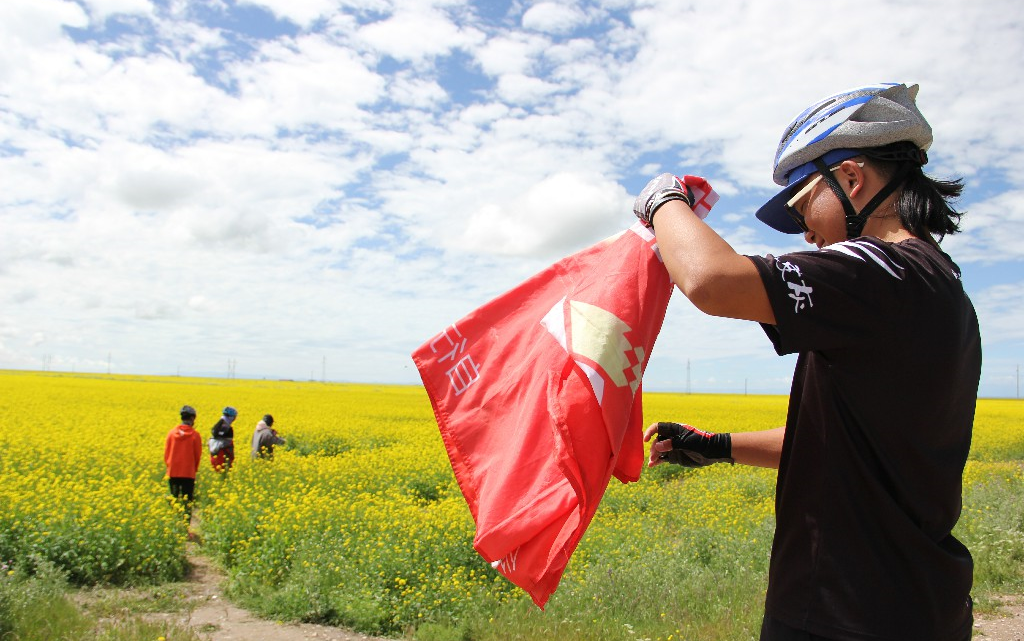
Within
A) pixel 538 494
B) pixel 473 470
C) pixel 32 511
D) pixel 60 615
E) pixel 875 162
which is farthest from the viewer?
pixel 32 511

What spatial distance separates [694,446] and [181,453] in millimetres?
9202

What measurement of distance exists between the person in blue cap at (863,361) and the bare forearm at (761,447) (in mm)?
401

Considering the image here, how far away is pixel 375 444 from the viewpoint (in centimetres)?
1736

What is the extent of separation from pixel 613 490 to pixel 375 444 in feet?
26.5

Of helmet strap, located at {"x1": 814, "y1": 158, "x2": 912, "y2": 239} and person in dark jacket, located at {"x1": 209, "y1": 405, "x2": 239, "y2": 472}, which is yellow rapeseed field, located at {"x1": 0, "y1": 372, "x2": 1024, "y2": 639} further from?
helmet strap, located at {"x1": 814, "y1": 158, "x2": 912, "y2": 239}

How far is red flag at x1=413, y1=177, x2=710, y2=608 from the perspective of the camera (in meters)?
1.74

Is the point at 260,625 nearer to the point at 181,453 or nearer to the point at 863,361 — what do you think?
the point at 181,453

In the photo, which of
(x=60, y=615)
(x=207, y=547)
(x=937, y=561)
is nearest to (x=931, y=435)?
(x=937, y=561)

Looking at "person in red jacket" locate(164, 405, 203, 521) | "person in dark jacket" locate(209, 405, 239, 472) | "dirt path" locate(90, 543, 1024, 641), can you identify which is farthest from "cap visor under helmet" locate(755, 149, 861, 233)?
"person in dark jacket" locate(209, 405, 239, 472)

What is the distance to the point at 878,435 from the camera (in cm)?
143

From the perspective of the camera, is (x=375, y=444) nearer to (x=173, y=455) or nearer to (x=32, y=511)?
(x=173, y=455)

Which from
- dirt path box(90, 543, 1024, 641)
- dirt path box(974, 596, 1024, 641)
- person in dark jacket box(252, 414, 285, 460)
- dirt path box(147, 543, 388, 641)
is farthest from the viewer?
person in dark jacket box(252, 414, 285, 460)

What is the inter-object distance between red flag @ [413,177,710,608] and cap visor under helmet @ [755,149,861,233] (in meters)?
0.24

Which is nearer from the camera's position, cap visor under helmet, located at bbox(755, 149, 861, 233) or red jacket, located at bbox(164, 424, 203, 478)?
cap visor under helmet, located at bbox(755, 149, 861, 233)
